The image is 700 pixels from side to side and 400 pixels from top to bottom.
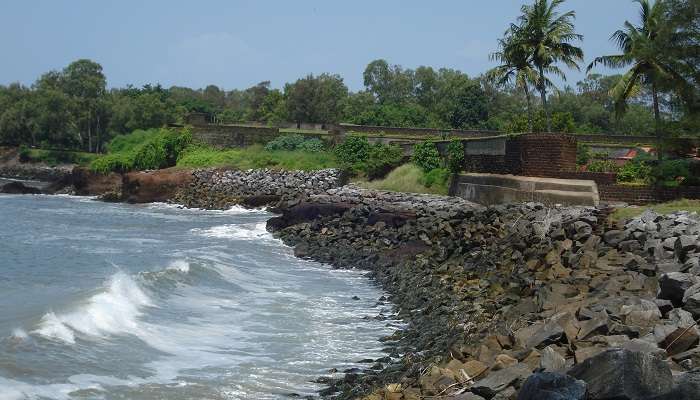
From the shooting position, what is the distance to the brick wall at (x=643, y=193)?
1986 centimetres

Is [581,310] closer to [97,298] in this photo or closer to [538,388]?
[538,388]

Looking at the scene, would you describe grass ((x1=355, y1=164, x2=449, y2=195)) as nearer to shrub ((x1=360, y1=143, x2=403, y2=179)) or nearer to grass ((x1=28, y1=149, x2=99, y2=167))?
shrub ((x1=360, y1=143, x2=403, y2=179))

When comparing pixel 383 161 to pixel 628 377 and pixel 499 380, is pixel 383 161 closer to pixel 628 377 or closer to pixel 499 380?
pixel 499 380

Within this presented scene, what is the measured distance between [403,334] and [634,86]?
19291 millimetres

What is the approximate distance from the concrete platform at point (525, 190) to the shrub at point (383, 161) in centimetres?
744

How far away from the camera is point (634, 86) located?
93.1ft

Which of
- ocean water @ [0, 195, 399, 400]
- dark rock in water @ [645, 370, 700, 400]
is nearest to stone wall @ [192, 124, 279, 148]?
ocean water @ [0, 195, 399, 400]

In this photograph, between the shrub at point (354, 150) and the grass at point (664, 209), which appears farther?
the shrub at point (354, 150)

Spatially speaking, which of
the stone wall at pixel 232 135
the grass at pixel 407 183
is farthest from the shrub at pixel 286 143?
the grass at pixel 407 183

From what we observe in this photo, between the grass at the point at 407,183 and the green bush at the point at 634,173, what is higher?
the green bush at the point at 634,173

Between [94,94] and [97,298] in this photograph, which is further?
[94,94]

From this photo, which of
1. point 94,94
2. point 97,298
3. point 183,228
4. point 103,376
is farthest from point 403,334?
point 94,94

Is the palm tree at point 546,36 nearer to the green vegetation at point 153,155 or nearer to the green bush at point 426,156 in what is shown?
the green bush at point 426,156

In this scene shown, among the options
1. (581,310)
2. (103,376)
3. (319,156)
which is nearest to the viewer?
(581,310)
